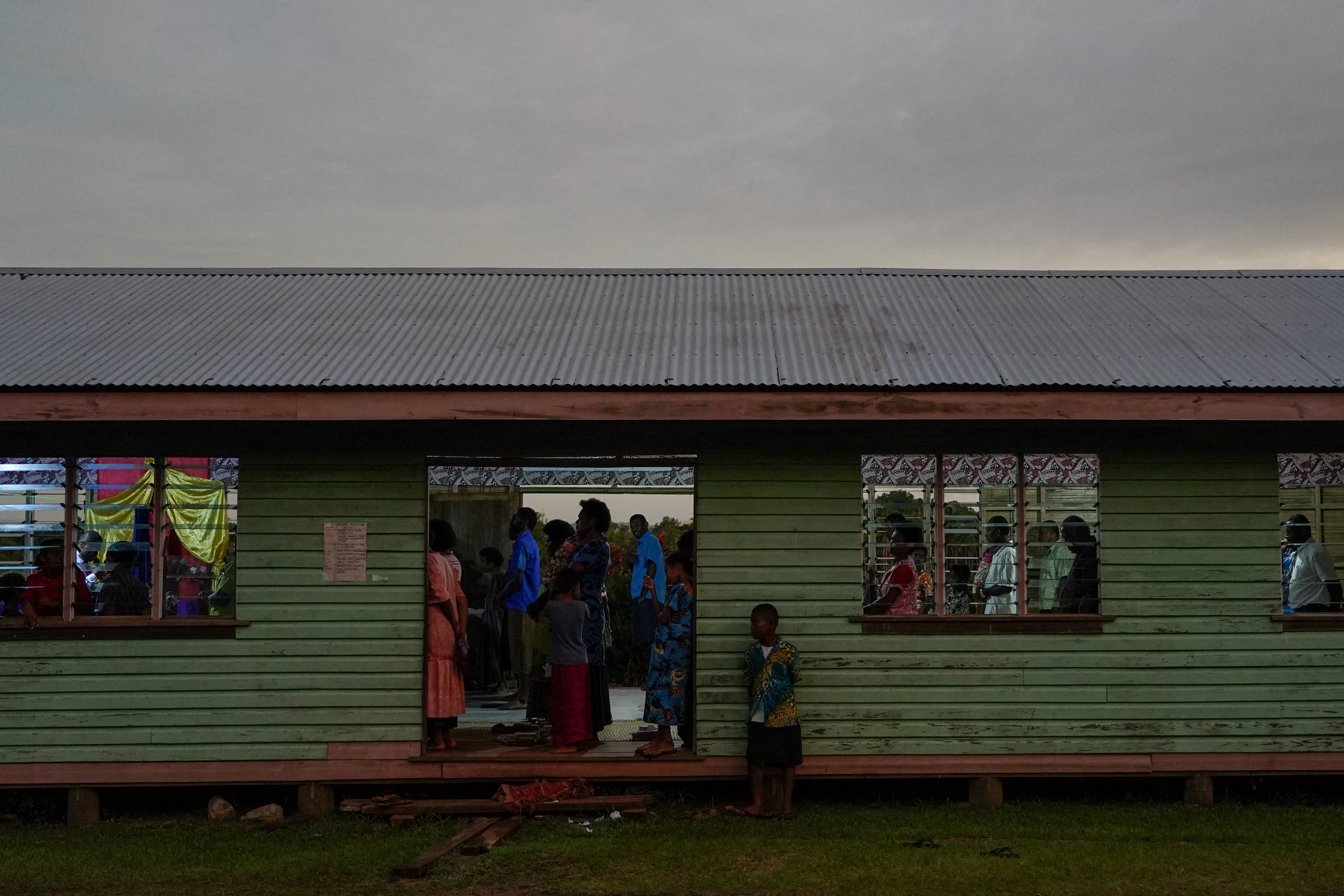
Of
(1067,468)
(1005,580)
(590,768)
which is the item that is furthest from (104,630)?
(1067,468)

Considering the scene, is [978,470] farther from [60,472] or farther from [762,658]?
[60,472]

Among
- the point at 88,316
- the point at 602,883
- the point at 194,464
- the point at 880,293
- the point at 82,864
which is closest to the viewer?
the point at 602,883

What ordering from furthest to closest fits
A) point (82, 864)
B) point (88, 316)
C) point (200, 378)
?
point (88, 316)
point (200, 378)
point (82, 864)

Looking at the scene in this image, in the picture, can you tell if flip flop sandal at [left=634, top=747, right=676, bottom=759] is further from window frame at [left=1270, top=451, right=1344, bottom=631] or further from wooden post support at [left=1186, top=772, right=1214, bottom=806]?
window frame at [left=1270, top=451, right=1344, bottom=631]

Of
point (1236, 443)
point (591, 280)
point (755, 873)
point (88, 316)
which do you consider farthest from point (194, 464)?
point (1236, 443)

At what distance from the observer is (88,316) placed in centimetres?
1046

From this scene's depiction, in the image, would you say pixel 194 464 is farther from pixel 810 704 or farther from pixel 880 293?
pixel 880 293

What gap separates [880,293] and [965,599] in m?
3.20

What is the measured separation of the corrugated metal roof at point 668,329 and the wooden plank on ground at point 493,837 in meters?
2.82

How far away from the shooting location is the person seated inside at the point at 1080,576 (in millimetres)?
9227

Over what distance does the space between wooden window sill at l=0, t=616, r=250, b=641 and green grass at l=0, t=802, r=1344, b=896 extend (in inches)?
50.6

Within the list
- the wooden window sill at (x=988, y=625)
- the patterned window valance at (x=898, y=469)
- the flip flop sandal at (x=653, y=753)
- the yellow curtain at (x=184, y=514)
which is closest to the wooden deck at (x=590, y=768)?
the flip flop sandal at (x=653, y=753)

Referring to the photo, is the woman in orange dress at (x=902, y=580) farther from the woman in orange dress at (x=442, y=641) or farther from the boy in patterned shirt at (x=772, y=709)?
the woman in orange dress at (x=442, y=641)

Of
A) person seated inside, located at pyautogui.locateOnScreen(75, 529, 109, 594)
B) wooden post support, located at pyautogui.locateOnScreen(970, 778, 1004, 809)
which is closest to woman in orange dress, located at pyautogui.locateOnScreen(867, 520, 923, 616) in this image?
wooden post support, located at pyautogui.locateOnScreen(970, 778, 1004, 809)
